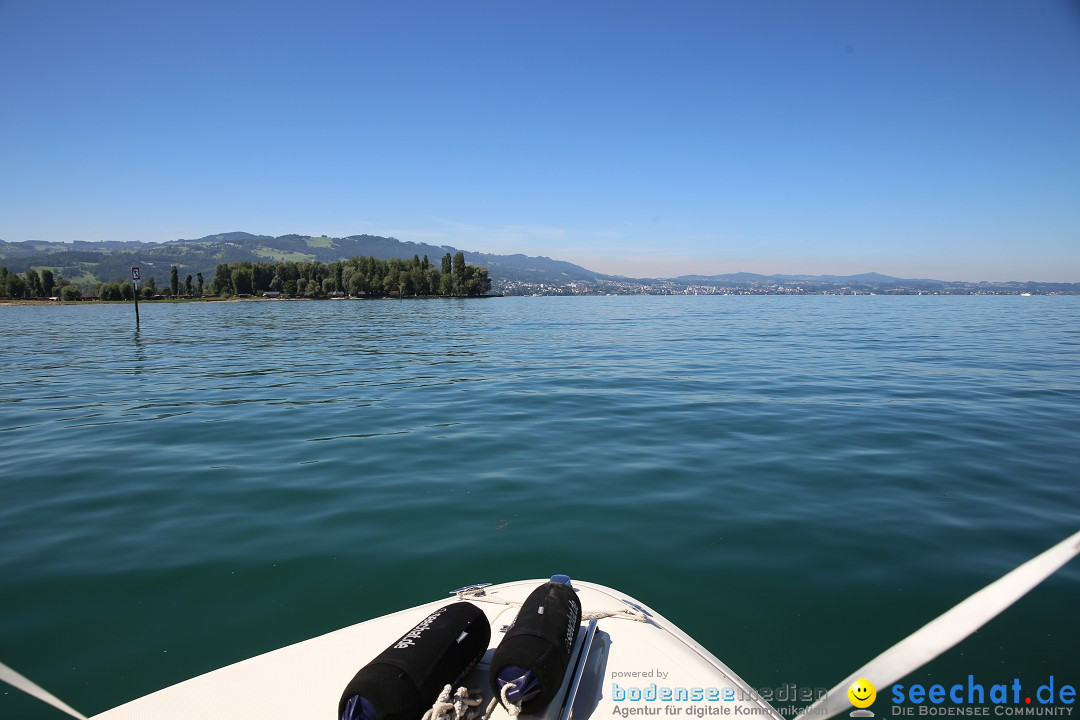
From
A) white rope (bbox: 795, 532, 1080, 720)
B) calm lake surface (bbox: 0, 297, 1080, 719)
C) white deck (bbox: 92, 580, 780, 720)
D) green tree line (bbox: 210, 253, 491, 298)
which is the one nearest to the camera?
white rope (bbox: 795, 532, 1080, 720)

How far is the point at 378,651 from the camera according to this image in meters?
3.59

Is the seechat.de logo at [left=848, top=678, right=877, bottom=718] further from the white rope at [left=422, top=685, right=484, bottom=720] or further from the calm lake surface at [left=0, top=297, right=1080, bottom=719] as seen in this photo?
the white rope at [left=422, top=685, right=484, bottom=720]

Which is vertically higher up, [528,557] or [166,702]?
[166,702]

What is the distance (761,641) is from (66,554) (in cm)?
682

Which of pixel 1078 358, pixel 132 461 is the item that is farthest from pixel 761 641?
pixel 1078 358

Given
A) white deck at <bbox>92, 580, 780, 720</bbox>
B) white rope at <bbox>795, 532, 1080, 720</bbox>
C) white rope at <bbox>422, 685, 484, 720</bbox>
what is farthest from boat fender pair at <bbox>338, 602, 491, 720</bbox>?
white rope at <bbox>795, 532, 1080, 720</bbox>

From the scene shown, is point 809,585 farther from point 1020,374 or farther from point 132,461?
point 1020,374

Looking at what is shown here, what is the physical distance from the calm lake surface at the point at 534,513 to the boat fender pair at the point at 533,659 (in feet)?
6.09

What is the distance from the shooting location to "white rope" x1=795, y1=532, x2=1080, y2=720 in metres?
2.78

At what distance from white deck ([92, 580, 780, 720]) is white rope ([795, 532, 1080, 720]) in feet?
1.80

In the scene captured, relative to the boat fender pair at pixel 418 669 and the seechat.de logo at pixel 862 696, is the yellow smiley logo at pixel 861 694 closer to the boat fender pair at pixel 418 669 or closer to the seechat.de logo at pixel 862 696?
the seechat.de logo at pixel 862 696

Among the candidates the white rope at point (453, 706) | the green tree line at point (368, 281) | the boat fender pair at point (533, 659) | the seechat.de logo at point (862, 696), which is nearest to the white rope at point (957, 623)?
the seechat.de logo at point (862, 696)

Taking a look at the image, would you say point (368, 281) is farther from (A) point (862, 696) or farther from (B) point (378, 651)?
(A) point (862, 696)

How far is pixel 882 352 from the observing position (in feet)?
77.6
